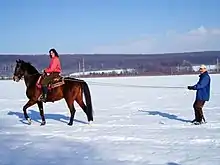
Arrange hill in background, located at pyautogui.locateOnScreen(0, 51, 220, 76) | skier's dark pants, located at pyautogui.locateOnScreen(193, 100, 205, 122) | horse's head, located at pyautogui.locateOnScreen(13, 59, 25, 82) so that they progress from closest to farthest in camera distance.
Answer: skier's dark pants, located at pyautogui.locateOnScreen(193, 100, 205, 122)
horse's head, located at pyautogui.locateOnScreen(13, 59, 25, 82)
hill in background, located at pyautogui.locateOnScreen(0, 51, 220, 76)

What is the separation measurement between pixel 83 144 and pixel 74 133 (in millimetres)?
1428

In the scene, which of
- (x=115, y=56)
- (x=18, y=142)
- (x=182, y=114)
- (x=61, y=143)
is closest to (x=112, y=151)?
(x=61, y=143)

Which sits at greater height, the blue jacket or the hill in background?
the hill in background

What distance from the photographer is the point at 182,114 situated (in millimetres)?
13195

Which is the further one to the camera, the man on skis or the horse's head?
the horse's head

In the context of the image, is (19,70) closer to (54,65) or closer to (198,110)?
(54,65)

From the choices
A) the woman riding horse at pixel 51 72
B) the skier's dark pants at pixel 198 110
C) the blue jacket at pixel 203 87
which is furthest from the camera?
the woman riding horse at pixel 51 72

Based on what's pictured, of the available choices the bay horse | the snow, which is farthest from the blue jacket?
the bay horse

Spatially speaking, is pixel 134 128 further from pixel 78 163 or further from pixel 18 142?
pixel 78 163

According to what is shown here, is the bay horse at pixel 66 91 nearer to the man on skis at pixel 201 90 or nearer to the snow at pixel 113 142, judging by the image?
the snow at pixel 113 142

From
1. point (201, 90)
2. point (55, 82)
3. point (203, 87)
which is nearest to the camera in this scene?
point (203, 87)

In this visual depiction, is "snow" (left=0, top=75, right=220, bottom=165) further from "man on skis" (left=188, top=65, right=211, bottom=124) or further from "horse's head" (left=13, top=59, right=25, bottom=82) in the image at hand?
"horse's head" (left=13, top=59, right=25, bottom=82)

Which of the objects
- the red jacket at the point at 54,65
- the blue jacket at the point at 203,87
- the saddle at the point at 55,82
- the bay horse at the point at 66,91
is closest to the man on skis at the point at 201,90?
the blue jacket at the point at 203,87

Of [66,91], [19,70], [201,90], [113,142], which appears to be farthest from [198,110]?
[19,70]
